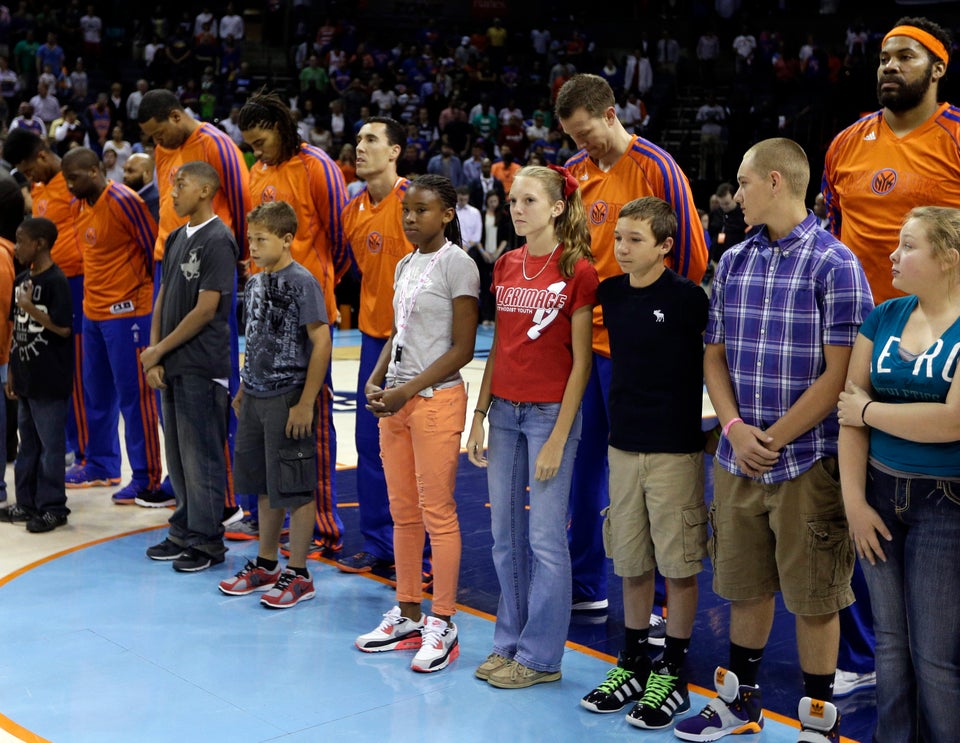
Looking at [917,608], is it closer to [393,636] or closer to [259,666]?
[393,636]

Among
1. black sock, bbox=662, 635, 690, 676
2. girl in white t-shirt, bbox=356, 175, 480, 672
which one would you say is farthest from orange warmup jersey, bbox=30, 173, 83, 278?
black sock, bbox=662, 635, 690, 676

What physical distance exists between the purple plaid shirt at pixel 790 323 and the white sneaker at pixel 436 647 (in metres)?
1.36

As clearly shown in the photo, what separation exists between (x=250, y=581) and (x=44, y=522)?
1.58m

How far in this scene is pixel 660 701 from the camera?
383 centimetres

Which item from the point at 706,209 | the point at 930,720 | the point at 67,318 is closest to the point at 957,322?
the point at 930,720

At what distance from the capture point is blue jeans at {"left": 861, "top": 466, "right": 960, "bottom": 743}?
3.02m

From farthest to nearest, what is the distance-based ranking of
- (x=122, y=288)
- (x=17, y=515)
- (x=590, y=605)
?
(x=122, y=288), (x=17, y=515), (x=590, y=605)

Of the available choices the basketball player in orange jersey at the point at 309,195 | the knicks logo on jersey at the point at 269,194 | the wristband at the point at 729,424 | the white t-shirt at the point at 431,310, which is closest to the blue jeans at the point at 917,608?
the wristband at the point at 729,424

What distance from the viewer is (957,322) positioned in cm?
303

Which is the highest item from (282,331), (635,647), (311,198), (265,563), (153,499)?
(311,198)

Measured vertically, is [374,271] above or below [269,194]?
below

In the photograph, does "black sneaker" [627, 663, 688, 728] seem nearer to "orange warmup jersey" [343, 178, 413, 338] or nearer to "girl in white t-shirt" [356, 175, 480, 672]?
"girl in white t-shirt" [356, 175, 480, 672]

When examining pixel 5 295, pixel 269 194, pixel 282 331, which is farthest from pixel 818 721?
pixel 5 295

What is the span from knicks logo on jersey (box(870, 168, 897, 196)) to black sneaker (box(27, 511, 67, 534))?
449 centimetres
